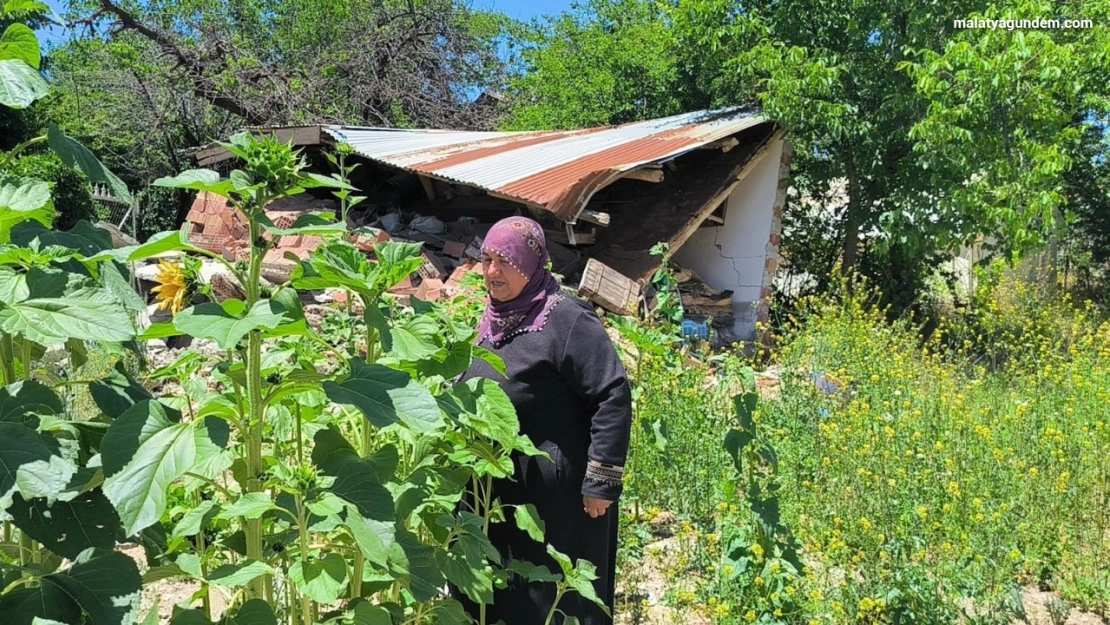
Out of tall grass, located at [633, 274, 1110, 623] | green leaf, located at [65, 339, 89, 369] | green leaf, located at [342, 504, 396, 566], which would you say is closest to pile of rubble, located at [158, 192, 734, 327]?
tall grass, located at [633, 274, 1110, 623]

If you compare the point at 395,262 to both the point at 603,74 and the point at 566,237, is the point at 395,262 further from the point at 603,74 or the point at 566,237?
the point at 603,74

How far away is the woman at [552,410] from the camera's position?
2.42m

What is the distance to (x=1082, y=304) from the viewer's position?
1016cm

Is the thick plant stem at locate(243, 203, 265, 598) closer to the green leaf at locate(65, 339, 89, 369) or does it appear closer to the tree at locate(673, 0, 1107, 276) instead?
the green leaf at locate(65, 339, 89, 369)

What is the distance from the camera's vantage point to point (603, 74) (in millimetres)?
15703

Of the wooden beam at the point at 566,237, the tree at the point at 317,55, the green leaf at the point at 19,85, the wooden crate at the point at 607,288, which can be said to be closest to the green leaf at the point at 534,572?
the green leaf at the point at 19,85

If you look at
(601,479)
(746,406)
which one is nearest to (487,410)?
(601,479)

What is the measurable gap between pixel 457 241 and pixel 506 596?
6589 mm

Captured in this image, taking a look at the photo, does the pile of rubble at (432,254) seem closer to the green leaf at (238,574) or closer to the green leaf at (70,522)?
the green leaf at (238,574)

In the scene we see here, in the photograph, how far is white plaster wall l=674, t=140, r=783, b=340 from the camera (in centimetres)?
908

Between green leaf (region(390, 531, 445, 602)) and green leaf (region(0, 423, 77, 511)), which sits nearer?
green leaf (region(0, 423, 77, 511))

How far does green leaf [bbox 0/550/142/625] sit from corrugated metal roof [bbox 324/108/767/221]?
19.4ft

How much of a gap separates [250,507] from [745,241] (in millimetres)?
8398

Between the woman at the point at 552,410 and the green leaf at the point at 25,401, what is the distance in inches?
54.1
